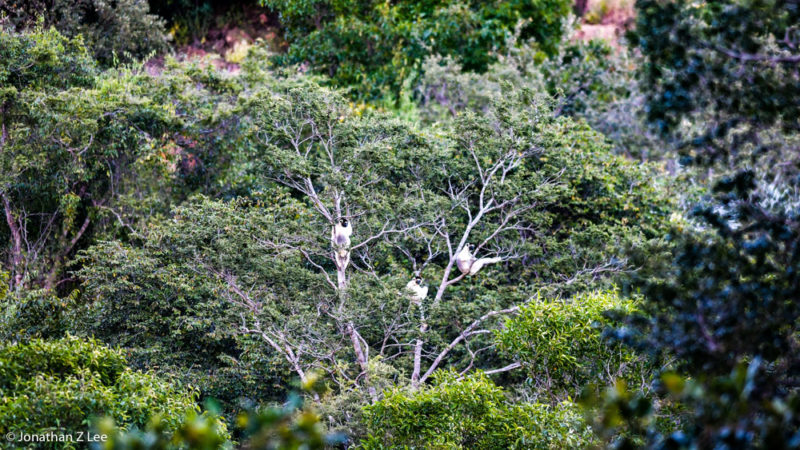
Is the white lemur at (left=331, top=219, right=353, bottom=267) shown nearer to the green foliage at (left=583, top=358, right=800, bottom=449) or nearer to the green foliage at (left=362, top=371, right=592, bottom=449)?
the green foliage at (left=362, top=371, right=592, bottom=449)

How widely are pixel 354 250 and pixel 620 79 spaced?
8186 millimetres

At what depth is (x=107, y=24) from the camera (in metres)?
14.4

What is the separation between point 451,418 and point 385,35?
959 cm

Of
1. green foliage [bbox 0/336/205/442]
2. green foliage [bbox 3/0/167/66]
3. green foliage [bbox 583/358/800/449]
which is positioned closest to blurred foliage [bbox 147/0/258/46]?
green foliage [bbox 3/0/167/66]

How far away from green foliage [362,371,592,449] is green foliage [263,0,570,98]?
853 centimetres

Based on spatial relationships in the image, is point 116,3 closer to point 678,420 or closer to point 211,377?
point 211,377

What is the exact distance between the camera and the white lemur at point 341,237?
9.17 meters

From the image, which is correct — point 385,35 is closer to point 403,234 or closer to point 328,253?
point 403,234

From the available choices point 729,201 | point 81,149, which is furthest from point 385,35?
point 729,201

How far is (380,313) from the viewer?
921 centimetres

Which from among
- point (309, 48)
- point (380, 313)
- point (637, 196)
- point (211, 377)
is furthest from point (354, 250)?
point (309, 48)

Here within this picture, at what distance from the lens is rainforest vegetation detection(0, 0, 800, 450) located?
4617mm

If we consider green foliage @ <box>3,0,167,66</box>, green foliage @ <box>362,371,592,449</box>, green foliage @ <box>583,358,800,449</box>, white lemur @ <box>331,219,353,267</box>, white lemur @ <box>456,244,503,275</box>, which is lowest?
green foliage @ <box>362,371,592,449</box>

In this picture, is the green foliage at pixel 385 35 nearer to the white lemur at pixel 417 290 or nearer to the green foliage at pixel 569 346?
the white lemur at pixel 417 290
